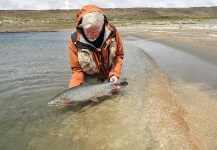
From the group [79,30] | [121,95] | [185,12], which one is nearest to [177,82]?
[121,95]

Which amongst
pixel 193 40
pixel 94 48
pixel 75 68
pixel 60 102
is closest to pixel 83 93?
pixel 60 102

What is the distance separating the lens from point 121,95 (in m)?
5.89

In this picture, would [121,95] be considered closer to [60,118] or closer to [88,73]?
[88,73]

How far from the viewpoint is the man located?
187 inches

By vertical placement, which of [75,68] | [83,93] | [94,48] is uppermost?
[94,48]

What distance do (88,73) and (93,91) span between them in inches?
20.3

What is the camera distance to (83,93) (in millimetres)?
5109

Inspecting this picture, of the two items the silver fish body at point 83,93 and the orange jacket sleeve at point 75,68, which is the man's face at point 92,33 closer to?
the orange jacket sleeve at point 75,68

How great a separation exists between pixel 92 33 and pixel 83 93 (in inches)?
44.9

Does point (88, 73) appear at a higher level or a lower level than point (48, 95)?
higher

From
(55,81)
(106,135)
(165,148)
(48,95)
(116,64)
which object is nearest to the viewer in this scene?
(165,148)

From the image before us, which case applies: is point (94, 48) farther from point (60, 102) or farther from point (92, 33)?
point (60, 102)

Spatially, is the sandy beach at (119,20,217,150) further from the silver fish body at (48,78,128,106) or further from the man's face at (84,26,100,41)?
the man's face at (84,26,100,41)

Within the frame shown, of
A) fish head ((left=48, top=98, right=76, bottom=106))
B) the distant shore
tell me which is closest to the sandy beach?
fish head ((left=48, top=98, right=76, bottom=106))
